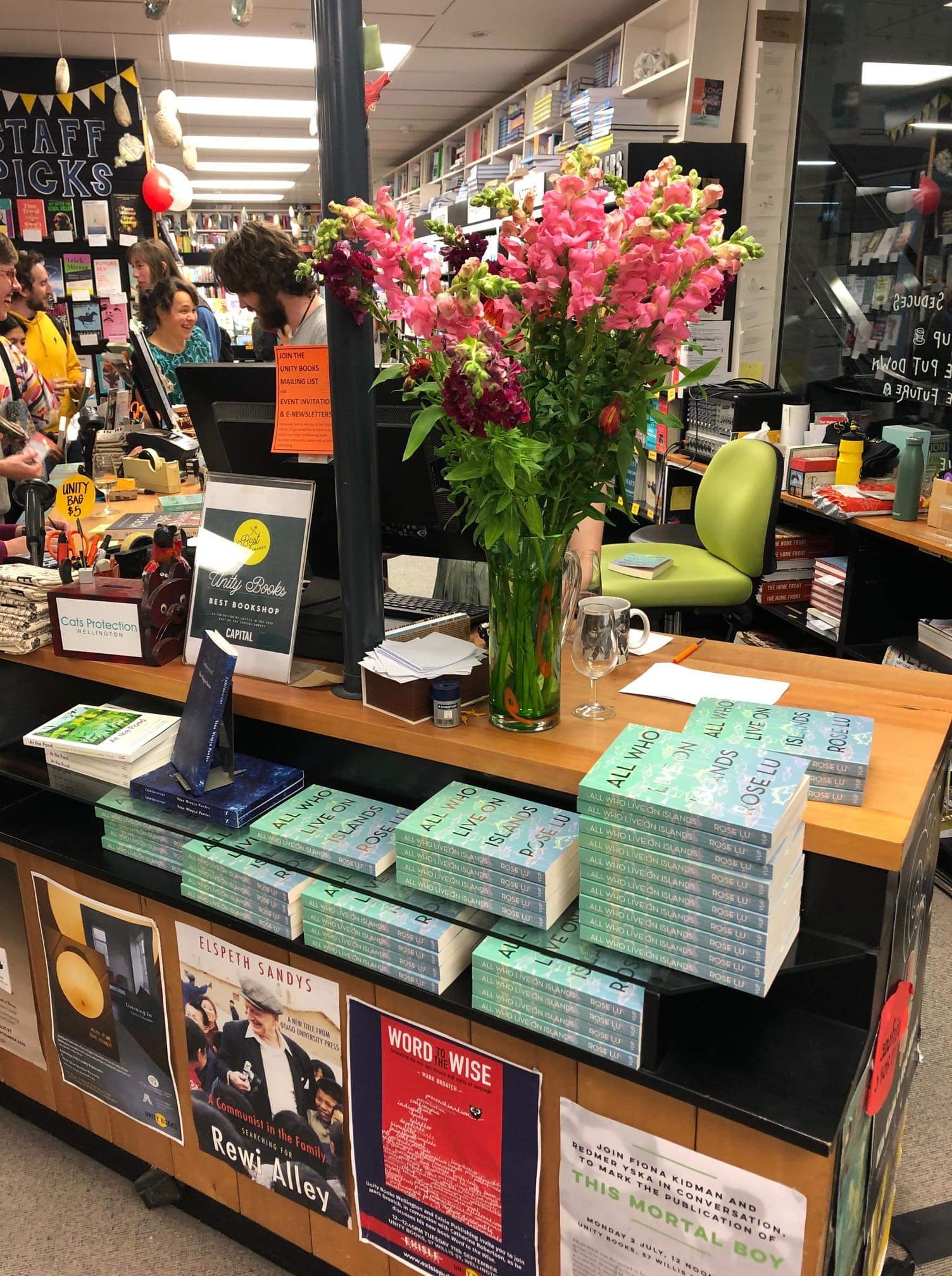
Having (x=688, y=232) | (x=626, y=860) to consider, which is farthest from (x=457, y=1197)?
(x=688, y=232)

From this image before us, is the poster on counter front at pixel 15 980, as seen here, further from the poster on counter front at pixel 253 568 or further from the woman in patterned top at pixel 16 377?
the woman in patterned top at pixel 16 377

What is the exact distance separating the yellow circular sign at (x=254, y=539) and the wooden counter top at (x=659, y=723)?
0.22 metres

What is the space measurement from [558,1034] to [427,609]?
36.2 inches

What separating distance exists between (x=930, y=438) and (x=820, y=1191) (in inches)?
120

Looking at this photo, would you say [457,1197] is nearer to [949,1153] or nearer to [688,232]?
[949,1153]

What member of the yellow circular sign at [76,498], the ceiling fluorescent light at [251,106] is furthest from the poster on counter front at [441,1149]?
the ceiling fluorescent light at [251,106]

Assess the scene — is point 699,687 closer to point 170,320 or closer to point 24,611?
point 24,611

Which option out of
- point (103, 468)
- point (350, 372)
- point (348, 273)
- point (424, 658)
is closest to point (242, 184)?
point (103, 468)

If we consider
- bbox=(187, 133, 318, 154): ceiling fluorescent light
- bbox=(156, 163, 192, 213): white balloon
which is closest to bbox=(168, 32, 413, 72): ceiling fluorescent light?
bbox=(156, 163, 192, 213): white balloon

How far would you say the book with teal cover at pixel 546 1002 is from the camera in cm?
115

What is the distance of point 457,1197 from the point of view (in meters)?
1.44

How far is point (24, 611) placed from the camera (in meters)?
1.84

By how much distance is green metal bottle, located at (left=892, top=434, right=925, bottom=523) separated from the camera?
10.3 ft

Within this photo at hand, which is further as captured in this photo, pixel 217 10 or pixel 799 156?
pixel 217 10
